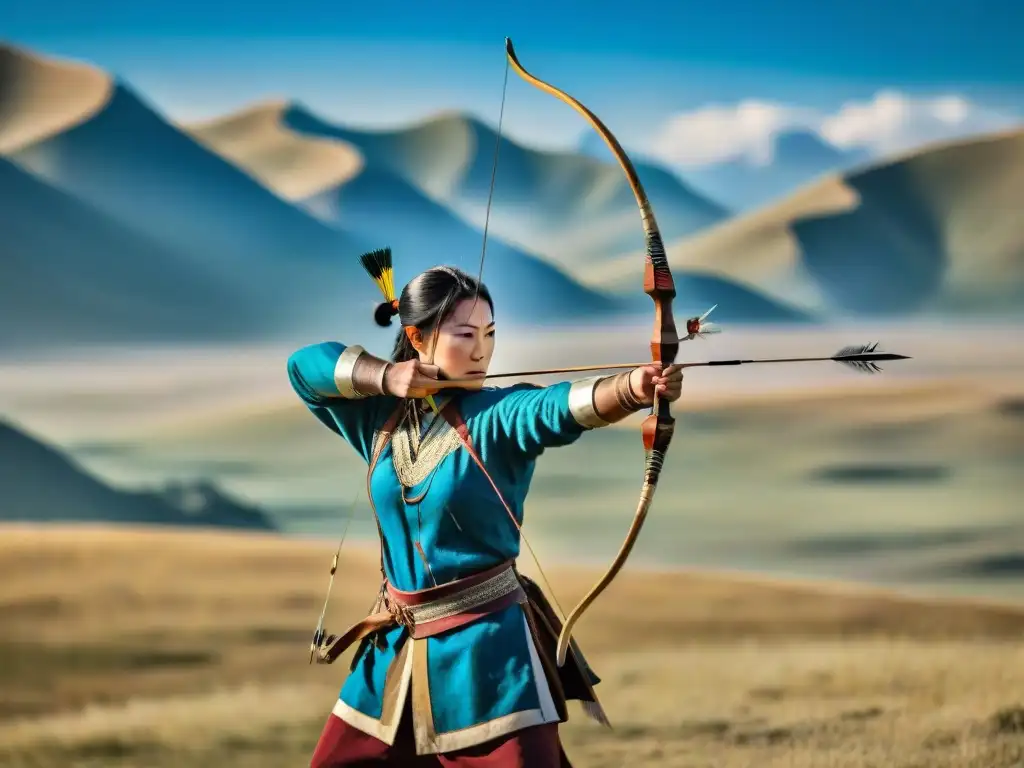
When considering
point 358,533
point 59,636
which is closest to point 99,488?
point 358,533

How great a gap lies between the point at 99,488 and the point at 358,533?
175 cm

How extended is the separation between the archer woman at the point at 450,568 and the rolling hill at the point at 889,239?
6.35m

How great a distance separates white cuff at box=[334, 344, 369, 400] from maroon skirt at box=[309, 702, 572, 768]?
479 millimetres

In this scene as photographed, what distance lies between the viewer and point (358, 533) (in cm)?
655

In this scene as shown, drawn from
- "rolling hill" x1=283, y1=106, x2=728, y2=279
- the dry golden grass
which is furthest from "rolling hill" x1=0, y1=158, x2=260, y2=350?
the dry golden grass

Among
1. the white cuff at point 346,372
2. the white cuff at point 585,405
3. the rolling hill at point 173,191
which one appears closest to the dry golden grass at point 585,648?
the white cuff at point 346,372

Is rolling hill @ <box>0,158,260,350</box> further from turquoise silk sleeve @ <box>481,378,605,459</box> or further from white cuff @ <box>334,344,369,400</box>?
turquoise silk sleeve @ <box>481,378,605,459</box>

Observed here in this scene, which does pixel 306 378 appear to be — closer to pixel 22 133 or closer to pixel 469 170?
pixel 469 170

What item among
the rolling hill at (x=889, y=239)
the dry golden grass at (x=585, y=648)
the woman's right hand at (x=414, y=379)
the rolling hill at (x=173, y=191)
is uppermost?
the rolling hill at (x=173, y=191)

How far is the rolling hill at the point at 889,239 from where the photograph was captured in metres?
8.62

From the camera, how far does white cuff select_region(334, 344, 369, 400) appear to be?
221cm

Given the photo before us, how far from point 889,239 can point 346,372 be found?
7.70m

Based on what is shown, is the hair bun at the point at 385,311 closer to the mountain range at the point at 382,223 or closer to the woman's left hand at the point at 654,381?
the woman's left hand at the point at 654,381

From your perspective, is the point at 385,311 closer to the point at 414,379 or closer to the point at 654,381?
the point at 414,379
